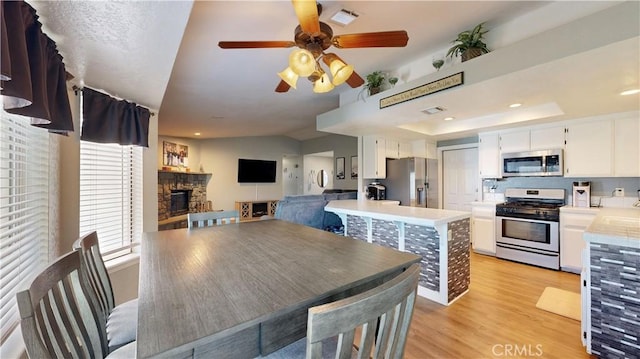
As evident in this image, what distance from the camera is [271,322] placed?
822mm

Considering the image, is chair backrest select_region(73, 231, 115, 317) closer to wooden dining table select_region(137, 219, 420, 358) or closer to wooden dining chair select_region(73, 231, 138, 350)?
wooden dining chair select_region(73, 231, 138, 350)

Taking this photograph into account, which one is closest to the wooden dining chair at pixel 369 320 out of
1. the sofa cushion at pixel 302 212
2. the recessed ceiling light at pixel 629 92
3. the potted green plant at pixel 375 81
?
the potted green plant at pixel 375 81

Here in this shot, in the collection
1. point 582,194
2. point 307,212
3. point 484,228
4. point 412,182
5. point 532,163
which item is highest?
point 532,163

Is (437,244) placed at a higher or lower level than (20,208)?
lower

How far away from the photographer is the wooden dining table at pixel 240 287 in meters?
0.68

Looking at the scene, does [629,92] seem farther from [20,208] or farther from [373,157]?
[20,208]

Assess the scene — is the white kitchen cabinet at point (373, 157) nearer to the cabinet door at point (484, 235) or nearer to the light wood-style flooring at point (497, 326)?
the cabinet door at point (484, 235)

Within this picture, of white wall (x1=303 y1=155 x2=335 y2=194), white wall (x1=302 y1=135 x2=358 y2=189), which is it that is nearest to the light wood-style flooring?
white wall (x1=302 y1=135 x2=358 y2=189)

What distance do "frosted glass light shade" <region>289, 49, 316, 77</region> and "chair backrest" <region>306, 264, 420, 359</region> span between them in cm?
139

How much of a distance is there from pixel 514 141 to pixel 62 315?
201 inches

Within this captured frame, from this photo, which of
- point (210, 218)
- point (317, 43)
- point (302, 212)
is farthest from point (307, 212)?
point (317, 43)

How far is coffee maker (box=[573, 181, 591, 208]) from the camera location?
136 inches

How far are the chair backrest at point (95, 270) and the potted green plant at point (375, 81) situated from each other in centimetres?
285

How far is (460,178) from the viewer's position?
500 cm
